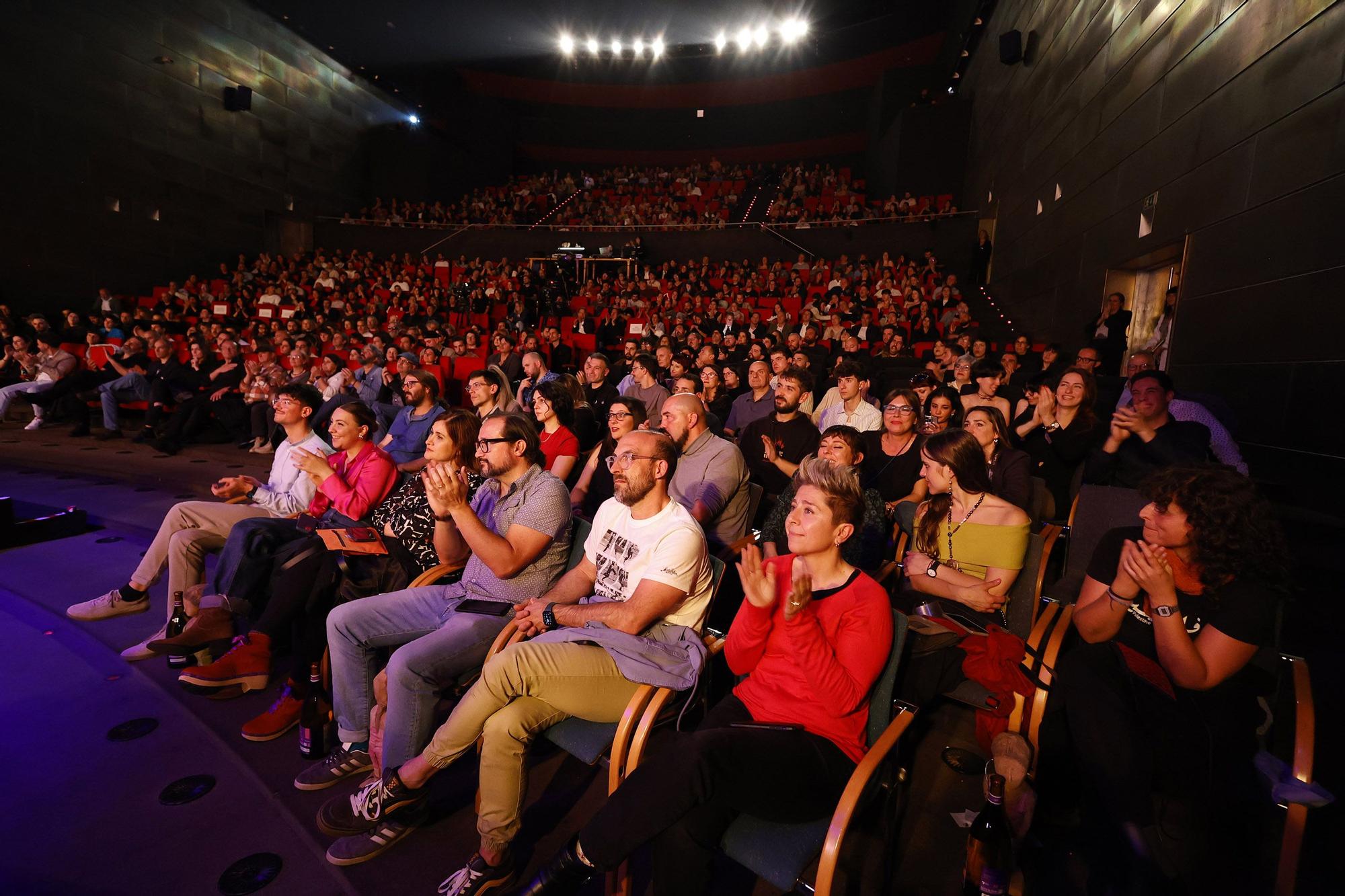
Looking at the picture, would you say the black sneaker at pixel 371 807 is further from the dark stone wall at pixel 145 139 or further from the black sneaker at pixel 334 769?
the dark stone wall at pixel 145 139

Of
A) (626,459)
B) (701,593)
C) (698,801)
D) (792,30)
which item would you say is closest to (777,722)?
(698,801)

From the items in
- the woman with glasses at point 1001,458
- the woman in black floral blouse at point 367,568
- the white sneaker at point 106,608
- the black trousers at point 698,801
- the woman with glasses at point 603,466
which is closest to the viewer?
the black trousers at point 698,801

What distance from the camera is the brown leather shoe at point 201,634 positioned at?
2.48m

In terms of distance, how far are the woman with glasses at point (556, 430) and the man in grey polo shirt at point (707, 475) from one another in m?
0.68

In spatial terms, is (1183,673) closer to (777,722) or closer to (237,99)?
(777,722)

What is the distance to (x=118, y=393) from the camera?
6766 millimetres

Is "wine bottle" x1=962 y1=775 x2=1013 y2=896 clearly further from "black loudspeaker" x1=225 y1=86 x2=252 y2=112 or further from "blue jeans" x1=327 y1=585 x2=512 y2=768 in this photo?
"black loudspeaker" x1=225 y1=86 x2=252 y2=112

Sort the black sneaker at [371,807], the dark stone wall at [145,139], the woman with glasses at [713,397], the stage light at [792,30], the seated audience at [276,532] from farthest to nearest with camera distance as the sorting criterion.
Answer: the stage light at [792,30] < the dark stone wall at [145,139] < the woman with glasses at [713,397] < the seated audience at [276,532] < the black sneaker at [371,807]

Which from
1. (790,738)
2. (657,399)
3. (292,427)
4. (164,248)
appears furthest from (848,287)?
(164,248)

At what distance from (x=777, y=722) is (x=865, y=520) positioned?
1046mm

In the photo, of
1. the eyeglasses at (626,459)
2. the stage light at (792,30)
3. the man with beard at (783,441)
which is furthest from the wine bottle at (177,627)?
the stage light at (792,30)

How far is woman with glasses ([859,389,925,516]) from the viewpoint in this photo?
3156 mm

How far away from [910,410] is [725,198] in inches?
618

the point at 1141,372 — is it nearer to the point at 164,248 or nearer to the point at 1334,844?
the point at 1334,844
